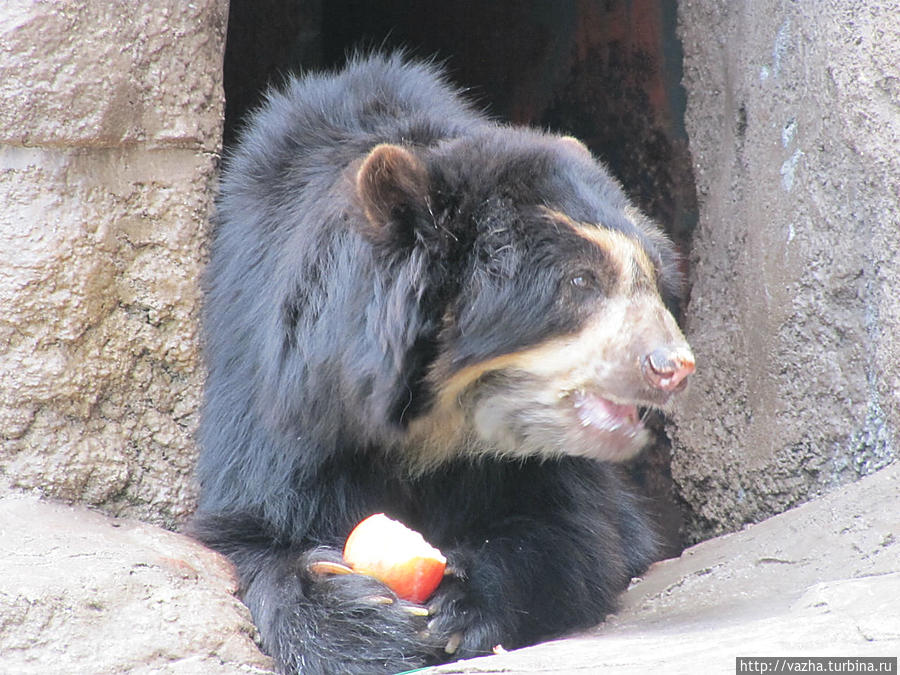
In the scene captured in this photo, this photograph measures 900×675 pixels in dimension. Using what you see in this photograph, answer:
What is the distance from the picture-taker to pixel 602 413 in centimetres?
261

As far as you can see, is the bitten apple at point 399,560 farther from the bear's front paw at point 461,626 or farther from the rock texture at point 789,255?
the rock texture at point 789,255

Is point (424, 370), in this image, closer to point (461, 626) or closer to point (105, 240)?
point (461, 626)

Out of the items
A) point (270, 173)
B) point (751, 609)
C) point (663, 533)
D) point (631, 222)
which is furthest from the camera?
point (663, 533)

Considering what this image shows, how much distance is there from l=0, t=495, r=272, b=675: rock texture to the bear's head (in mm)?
648

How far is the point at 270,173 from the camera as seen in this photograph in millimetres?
3260

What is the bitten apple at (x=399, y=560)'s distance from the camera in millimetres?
2713

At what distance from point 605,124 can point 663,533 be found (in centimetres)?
194

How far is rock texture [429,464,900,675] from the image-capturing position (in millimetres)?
2008

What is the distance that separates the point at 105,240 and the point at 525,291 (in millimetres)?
1348

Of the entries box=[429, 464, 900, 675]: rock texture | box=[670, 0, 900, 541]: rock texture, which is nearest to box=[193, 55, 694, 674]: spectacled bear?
box=[429, 464, 900, 675]: rock texture

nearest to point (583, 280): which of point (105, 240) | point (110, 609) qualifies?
point (110, 609)

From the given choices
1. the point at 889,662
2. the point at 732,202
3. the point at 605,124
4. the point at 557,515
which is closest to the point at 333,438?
the point at 557,515

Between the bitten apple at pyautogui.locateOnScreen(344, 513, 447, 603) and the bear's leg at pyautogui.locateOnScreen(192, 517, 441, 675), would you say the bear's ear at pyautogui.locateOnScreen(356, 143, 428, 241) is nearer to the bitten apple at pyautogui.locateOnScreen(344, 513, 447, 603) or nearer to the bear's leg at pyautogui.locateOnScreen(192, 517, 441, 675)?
the bitten apple at pyautogui.locateOnScreen(344, 513, 447, 603)

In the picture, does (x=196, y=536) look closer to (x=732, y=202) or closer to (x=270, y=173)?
(x=270, y=173)
